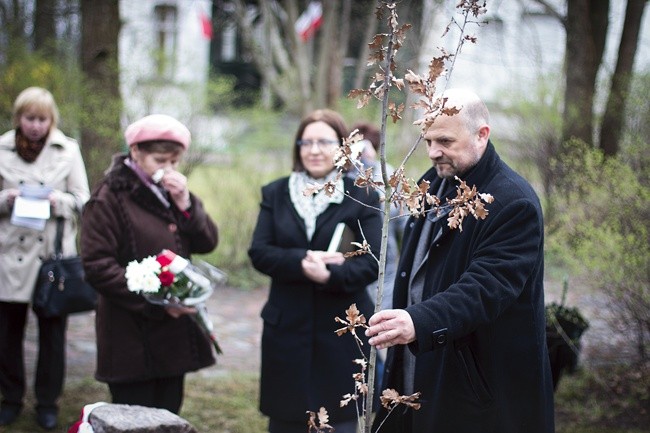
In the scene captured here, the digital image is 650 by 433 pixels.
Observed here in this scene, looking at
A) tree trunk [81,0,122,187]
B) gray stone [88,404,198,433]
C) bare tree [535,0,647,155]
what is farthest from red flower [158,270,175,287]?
bare tree [535,0,647,155]

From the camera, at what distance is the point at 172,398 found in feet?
14.5

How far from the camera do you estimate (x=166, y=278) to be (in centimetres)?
398

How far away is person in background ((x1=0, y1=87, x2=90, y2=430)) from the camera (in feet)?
17.0

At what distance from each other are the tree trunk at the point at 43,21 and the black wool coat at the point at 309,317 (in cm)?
843

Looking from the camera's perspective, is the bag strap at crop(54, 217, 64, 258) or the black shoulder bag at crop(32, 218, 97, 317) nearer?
the black shoulder bag at crop(32, 218, 97, 317)

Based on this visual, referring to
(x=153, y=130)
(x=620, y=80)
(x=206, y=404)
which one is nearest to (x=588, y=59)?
(x=620, y=80)

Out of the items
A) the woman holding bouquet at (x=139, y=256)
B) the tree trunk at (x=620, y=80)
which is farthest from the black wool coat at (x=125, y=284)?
the tree trunk at (x=620, y=80)

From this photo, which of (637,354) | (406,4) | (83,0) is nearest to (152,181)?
(637,354)

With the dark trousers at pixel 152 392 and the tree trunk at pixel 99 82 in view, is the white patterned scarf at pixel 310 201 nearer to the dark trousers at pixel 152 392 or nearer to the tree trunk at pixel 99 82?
the dark trousers at pixel 152 392

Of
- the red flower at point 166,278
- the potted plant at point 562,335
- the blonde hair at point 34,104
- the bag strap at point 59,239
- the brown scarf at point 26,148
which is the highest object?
the blonde hair at point 34,104

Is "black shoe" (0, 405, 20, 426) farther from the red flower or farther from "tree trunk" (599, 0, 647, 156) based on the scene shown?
"tree trunk" (599, 0, 647, 156)

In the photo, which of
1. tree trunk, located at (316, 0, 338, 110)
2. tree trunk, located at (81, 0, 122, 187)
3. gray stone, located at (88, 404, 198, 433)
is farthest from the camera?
tree trunk, located at (316, 0, 338, 110)

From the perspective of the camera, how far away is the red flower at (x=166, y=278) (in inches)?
156

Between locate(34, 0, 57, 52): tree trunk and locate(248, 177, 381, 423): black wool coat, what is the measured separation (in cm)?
843
